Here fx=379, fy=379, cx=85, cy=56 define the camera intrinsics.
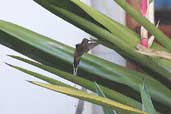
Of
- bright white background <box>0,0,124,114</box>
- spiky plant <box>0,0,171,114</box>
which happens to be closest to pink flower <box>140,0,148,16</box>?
spiky plant <box>0,0,171,114</box>

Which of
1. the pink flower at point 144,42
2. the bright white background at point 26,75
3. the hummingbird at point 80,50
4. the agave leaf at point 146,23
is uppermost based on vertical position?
the agave leaf at point 146,23

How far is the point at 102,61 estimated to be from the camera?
51cm

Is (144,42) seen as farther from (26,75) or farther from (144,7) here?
(26,75)

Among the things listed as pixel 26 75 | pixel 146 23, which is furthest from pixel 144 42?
pixel 26 75

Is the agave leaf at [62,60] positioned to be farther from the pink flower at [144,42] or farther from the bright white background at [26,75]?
the bright white background at [26,75]

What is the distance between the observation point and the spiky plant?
470mm

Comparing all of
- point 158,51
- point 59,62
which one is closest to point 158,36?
point 158,51

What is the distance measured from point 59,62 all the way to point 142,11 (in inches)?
5.1

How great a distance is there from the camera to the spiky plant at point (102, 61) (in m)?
0.47

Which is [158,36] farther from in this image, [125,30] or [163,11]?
[163,11]

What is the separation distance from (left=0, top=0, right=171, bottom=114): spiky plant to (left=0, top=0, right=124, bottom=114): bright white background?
734 millimetres

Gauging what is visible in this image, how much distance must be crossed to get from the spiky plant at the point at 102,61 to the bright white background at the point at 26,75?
0.73 m

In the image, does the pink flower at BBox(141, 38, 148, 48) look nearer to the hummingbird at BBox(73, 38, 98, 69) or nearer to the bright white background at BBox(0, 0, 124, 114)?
the hummingbird at BBox(73, 38, 98, 69)

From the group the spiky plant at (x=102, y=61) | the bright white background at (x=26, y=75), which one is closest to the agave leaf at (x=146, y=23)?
the spiky plant at (x=102, y=61)
